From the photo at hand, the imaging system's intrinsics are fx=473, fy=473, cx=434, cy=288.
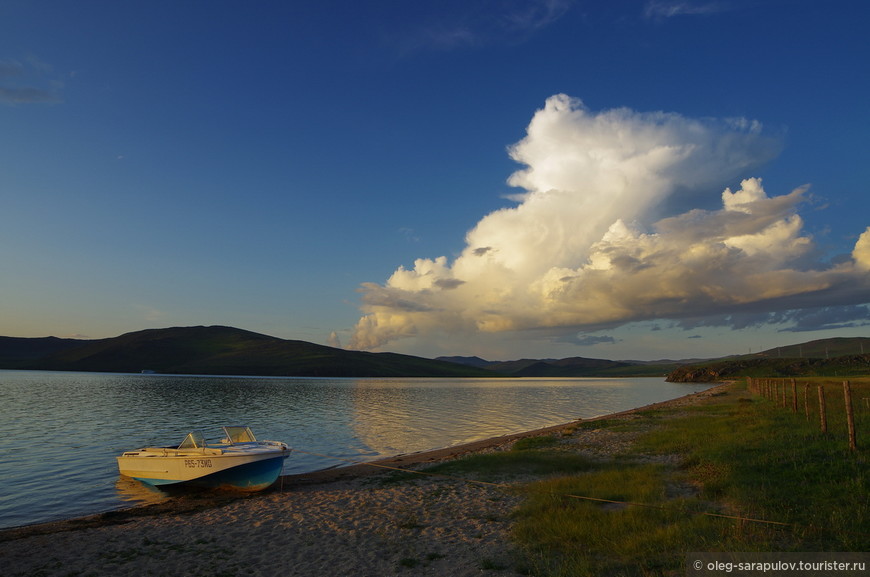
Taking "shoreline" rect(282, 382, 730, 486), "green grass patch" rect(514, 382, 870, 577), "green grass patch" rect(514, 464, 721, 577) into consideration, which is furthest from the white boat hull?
"green grass patch" rect(514, 464, 721, 577)

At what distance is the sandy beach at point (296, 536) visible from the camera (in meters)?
12.6

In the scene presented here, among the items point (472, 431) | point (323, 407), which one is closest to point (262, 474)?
point (472, 431)

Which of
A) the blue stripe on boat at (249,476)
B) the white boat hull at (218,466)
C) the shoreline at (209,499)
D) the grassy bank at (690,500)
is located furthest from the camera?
the blue stripe on boat at (249,476)

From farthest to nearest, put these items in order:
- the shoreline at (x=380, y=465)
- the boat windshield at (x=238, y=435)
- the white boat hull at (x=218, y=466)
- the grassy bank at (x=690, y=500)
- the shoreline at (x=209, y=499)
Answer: the shoreline at (x=380, y=465), the boat windshield at (x=238, y=435), the white boat hull at (x=218, y=466), the shoreline at (x=209, y=499), the grassy bank at (x=690, y=500)

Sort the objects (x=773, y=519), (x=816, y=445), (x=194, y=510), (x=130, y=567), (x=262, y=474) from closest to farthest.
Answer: (x=773, y=519)
(x=130, y=567)
(x=816, y=445)
(x=194, y=510)
(x=262, y=474)

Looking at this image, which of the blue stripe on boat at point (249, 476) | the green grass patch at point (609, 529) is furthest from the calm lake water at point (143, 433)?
the green grass patch at point (609, 529)

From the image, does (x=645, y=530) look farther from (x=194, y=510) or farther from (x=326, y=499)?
(x=194, y=510)

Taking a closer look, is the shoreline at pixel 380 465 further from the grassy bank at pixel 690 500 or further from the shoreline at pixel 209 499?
the grassy bank at pixel 690 500

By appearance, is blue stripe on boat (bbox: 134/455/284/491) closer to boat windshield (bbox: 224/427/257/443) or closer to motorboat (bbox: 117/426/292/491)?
motorboat (bbox: 117/426/292/491)

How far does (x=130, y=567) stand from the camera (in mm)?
13117

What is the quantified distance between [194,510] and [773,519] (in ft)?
68.6

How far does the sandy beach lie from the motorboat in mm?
994

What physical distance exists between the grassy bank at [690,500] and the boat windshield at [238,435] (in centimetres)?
1087

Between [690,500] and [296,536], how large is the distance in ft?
41.5
